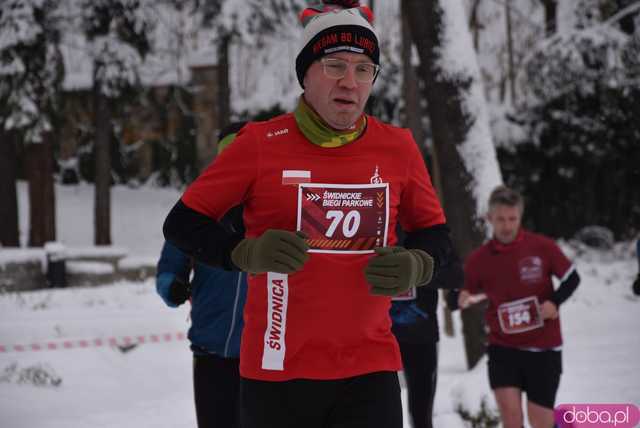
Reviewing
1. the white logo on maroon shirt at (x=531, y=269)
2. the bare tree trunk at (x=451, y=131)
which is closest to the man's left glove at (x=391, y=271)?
the white logo on maroon shirt at (x=531, y=269)

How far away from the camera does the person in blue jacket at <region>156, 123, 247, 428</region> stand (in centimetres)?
388

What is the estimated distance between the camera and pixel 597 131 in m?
18.7

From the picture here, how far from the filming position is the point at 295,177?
2705mm

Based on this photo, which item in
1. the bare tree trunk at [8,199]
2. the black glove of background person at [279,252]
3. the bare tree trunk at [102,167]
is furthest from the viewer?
the bare tree trunk at [102,167]

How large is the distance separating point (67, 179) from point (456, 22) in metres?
23.0

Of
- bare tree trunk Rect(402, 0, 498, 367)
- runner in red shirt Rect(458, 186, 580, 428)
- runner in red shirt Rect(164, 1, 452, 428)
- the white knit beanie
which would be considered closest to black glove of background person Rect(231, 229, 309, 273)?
runner in red shirt Rect(164, 1, 452, 428)

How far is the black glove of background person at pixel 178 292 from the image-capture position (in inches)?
154

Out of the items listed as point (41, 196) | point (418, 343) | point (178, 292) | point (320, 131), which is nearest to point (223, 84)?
point (41, 196)

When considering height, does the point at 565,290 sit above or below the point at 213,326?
below

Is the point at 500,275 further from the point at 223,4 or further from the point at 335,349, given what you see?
the point at 223,4

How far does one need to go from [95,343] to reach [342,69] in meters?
6.53

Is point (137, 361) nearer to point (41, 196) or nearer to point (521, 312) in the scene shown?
point (521, 312)

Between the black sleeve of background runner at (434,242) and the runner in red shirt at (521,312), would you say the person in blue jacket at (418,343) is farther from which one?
the black sleeve of background runner at (434,242)

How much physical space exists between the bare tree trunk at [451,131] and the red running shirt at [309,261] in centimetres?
576
